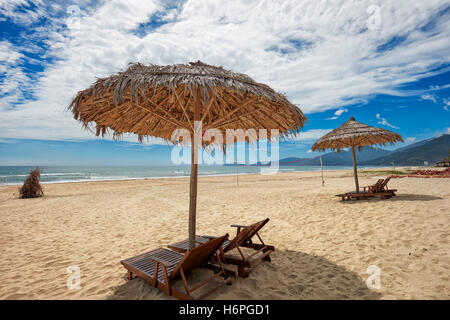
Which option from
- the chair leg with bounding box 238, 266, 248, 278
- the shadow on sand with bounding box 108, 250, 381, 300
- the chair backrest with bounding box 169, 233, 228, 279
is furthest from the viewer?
the chair leg with bounding box 238, 266, 248, 278

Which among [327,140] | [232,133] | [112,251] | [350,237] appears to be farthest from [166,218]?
[327,140]

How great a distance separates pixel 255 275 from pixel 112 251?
2.80 m

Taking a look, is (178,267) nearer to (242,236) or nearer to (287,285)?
(242,236)

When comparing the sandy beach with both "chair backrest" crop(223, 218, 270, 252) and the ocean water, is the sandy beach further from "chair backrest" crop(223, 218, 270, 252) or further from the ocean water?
the ocean water

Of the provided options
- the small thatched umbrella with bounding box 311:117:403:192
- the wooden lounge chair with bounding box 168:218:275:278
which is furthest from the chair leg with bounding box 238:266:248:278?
the small thatched umbrella with bounding box 311:117:403:192

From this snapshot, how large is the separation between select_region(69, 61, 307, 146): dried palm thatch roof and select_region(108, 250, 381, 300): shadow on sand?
2201mm

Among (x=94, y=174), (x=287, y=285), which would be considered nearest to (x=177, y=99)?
(x=287, y=285)

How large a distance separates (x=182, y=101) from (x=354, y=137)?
6504 mm

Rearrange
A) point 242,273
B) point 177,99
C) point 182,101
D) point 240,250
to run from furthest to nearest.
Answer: point 182,101
point 177,99
point 240,250
point 242,273

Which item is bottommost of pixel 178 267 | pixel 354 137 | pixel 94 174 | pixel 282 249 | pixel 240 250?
pixel 282 249

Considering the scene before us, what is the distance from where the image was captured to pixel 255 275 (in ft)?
9.52

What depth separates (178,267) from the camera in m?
2.22

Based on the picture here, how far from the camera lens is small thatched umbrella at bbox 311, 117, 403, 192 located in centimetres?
732
